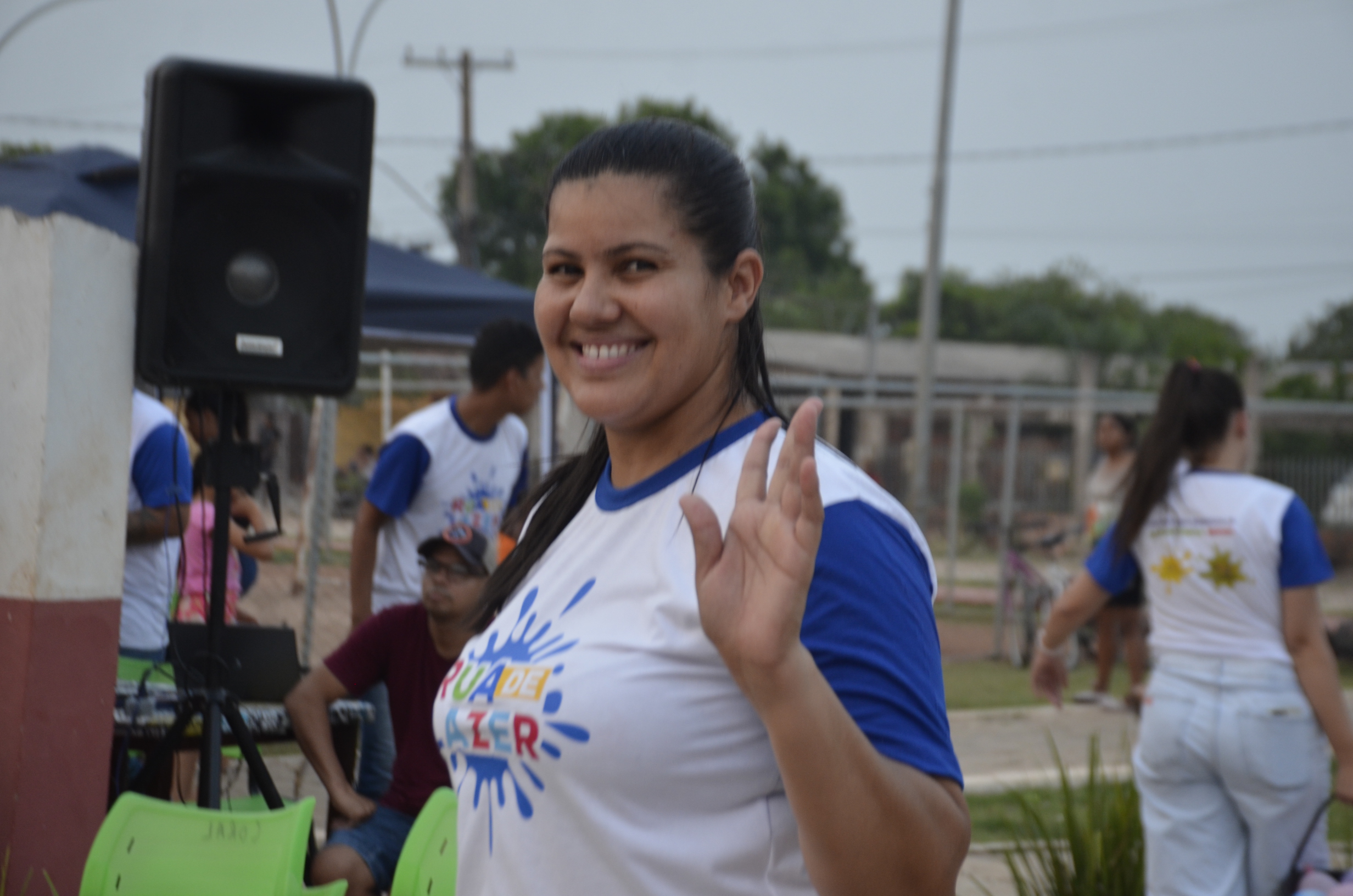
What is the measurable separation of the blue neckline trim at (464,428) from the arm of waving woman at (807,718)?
13.3ft

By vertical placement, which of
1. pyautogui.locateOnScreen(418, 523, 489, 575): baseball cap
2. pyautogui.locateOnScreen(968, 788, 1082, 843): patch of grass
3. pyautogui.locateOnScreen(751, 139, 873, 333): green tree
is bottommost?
pyautogui.locateOnScreen(968, 788, 1082, 843): patch of grass

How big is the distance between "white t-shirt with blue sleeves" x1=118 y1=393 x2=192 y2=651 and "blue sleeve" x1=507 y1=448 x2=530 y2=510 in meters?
1.24

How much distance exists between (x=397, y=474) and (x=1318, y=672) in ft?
10.6

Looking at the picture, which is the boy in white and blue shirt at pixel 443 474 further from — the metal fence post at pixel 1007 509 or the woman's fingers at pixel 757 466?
the metal fence post at pixel 1007 509

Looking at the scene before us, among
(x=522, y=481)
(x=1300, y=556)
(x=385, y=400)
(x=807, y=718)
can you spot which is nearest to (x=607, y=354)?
(x=807, y=718)

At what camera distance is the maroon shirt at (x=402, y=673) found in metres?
4.20

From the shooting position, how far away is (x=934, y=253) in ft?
48.6

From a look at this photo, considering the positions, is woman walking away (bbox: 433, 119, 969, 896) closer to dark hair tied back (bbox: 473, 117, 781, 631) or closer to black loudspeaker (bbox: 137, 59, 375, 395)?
dark hair tied back (bbox: 473, 117, 781, 631)

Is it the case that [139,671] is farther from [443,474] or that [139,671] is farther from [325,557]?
[325,557]

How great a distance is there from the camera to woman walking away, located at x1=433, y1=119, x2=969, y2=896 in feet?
4.06

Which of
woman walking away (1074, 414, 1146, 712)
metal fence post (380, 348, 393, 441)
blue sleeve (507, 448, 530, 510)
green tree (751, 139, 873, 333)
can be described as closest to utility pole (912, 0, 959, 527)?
woman walking away (1074, 414, 1146, 712)

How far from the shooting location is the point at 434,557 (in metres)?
4.36

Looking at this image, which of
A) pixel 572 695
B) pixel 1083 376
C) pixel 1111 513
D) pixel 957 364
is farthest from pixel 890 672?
pixel 957 364

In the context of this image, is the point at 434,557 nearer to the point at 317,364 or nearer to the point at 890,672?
the point at 317,364
